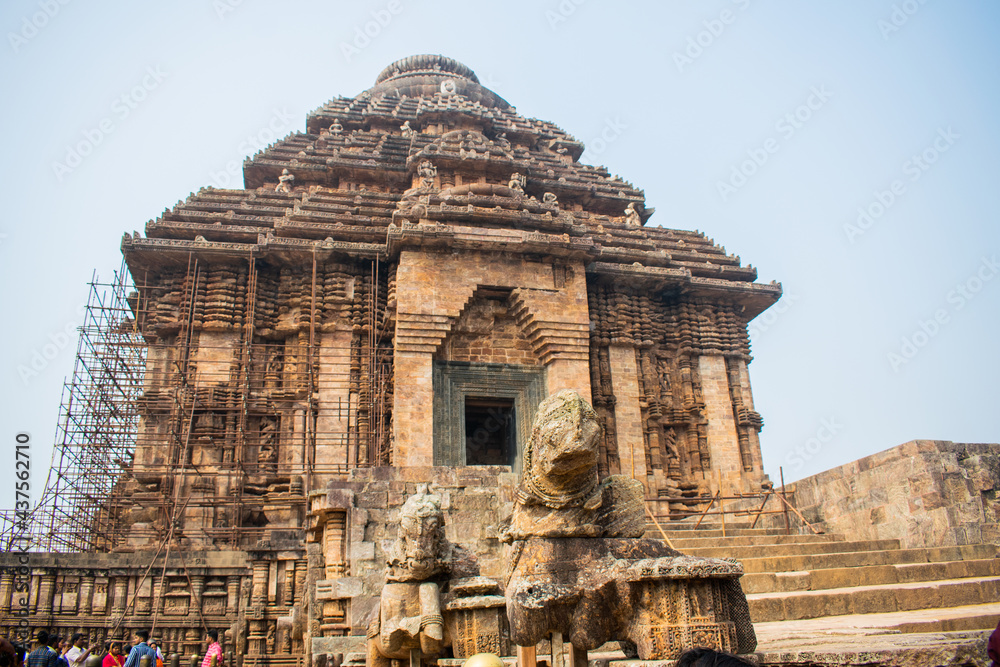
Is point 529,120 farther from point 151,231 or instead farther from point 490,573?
point 490,573

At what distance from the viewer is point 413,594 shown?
6566 mm

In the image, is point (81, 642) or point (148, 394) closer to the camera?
point (81, 642)

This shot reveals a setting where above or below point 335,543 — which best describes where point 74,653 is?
below

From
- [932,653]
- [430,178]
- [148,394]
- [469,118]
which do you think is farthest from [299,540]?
[469,118]

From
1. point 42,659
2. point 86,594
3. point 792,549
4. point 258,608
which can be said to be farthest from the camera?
point 86,594

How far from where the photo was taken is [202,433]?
1703 cm

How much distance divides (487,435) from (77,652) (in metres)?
9.84

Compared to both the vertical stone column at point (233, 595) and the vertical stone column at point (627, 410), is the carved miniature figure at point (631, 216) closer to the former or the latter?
the vertical stone column at point (627, 410)

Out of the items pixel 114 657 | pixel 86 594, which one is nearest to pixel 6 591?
pixel 86 594

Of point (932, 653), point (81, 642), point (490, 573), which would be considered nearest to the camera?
point (932, 653)

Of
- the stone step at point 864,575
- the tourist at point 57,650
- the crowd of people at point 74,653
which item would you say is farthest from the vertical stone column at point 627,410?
A: the tourist at point 57,650

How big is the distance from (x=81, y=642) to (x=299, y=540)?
154 inches

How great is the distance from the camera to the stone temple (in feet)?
47.7

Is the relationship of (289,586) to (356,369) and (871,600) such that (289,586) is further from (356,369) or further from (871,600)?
(871,600)
